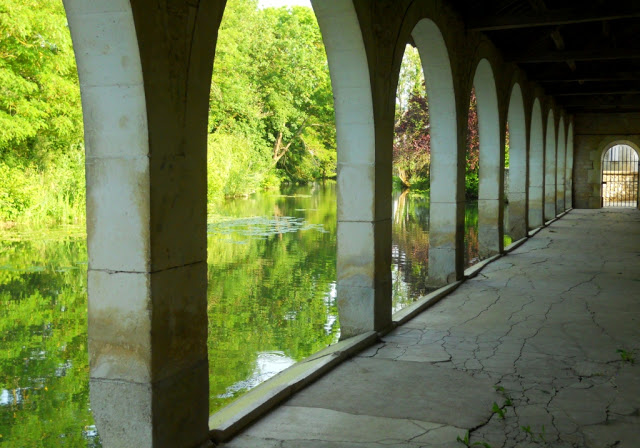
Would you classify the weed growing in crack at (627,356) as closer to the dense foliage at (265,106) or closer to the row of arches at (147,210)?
the row of arches at (147,210)

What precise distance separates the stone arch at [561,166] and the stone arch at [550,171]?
1717mm

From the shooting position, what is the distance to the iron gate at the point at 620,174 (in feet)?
94.3

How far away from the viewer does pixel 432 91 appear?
7.95 metres

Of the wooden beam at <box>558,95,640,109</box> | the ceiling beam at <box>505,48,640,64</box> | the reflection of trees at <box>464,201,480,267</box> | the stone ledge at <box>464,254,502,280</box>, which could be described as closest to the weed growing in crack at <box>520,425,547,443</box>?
the stone ledge at <box>464,254,502,280</box>

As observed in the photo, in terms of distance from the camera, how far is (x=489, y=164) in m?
10.8

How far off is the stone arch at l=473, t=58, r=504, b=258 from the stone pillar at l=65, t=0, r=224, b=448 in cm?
792

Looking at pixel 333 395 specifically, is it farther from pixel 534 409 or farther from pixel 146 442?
pixel 146 442

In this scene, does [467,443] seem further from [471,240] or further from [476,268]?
[471,240]

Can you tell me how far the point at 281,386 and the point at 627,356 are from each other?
2.57 meters

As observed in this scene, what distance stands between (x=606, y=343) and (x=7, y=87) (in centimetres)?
1316

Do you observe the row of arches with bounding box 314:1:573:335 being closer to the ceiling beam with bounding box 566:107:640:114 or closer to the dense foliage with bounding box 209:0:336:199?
the ceiling beam with bounding box 566:107:640:114

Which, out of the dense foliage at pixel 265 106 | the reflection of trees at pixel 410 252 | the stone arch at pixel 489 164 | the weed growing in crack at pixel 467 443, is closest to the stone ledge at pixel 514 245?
the stone arch at pixel 489 164

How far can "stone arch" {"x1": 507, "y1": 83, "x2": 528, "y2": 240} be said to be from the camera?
13601 mm

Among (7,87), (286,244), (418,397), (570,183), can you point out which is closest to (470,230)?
(286,244)
